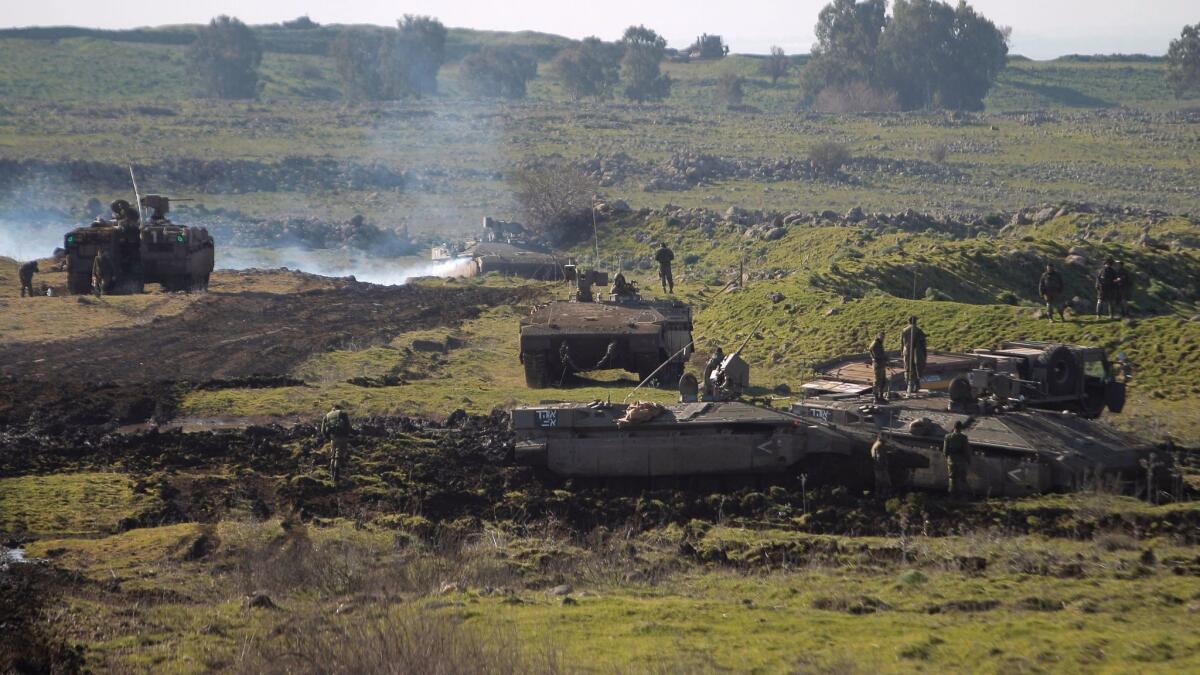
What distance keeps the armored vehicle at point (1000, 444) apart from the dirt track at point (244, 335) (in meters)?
15.1

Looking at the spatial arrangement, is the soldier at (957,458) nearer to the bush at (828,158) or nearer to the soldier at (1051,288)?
the soldier at (1051,288)

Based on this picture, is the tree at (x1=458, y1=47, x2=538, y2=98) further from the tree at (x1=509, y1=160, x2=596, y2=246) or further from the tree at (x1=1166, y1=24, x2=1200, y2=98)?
the tree at (x1=509, y1=160, x2=596, y2=246)

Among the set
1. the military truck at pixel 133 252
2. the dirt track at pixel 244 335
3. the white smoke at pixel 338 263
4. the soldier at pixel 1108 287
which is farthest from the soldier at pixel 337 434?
the white smoke at pixel 338 263

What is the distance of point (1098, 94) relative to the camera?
436ft

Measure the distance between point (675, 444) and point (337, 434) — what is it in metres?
4.65

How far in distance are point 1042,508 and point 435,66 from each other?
4923 inches

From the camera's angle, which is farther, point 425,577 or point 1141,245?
point 1141,245

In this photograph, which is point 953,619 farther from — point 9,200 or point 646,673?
point 9,200

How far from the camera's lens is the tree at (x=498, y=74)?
135 m

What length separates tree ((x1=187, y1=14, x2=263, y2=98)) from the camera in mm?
127125

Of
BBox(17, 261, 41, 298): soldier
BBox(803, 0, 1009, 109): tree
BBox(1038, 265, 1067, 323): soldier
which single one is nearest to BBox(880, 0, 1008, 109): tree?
BBox(803, 0, 1009, 109): tree

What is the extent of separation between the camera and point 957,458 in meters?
20.5

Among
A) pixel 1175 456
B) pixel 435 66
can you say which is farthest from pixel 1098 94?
pixel 1175 456

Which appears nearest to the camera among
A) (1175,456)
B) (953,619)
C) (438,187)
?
(953,619)
